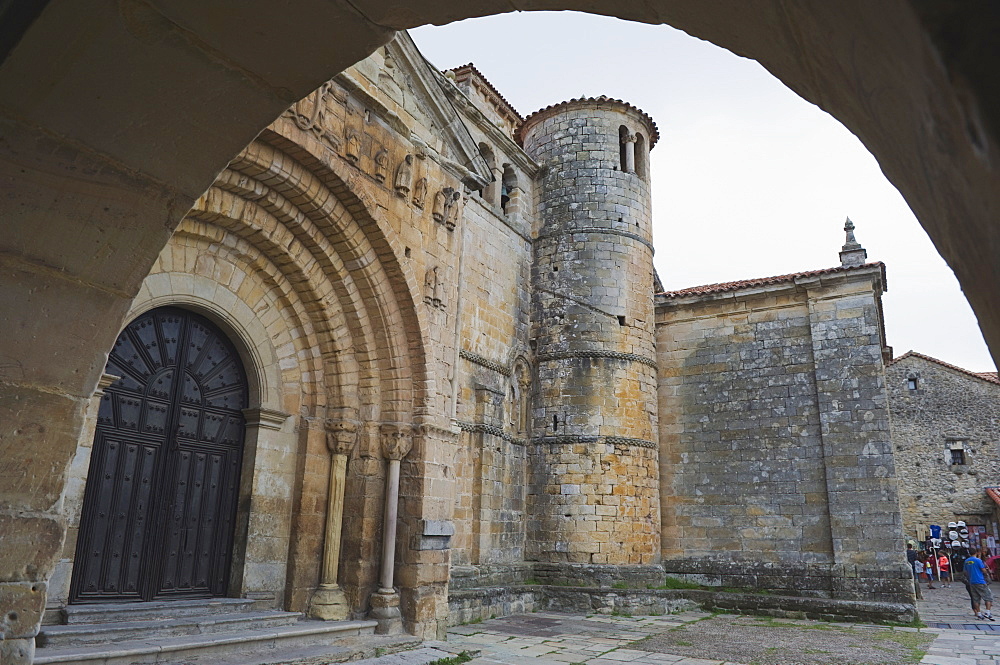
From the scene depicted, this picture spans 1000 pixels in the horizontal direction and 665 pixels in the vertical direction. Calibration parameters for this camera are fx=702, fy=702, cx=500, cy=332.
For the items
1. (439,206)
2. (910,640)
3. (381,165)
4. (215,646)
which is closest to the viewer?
(215,646)

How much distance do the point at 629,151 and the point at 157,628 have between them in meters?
13.6

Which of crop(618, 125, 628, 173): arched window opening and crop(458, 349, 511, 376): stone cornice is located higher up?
crop(618, 125, 628, 173): arched window opening

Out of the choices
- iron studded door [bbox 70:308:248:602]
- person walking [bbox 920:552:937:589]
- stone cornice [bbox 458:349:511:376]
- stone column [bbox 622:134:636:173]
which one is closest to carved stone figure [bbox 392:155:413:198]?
iron studded door [bbox 70:308:248:602]

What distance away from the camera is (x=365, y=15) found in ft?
7.18

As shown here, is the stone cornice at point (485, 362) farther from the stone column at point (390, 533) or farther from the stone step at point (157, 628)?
the stone step at point (157, 628)

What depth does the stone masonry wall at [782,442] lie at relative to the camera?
13.0 m

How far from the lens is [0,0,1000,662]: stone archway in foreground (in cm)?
209

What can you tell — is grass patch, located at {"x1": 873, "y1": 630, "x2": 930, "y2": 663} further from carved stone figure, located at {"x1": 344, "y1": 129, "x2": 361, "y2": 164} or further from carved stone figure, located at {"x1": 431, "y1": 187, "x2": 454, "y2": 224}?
carved stone figure, located at {"x1": 344, "y1": 129, "x2": 361, "y2": 164}

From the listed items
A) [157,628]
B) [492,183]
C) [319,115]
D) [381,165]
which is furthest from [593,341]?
[157,628]

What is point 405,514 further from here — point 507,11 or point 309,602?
point 507,11

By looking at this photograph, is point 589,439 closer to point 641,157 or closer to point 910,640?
point 910,640

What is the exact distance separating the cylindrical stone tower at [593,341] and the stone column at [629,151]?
0.11 ft

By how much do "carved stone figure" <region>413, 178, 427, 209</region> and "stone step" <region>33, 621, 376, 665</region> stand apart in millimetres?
4838

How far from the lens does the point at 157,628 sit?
20.2ft
